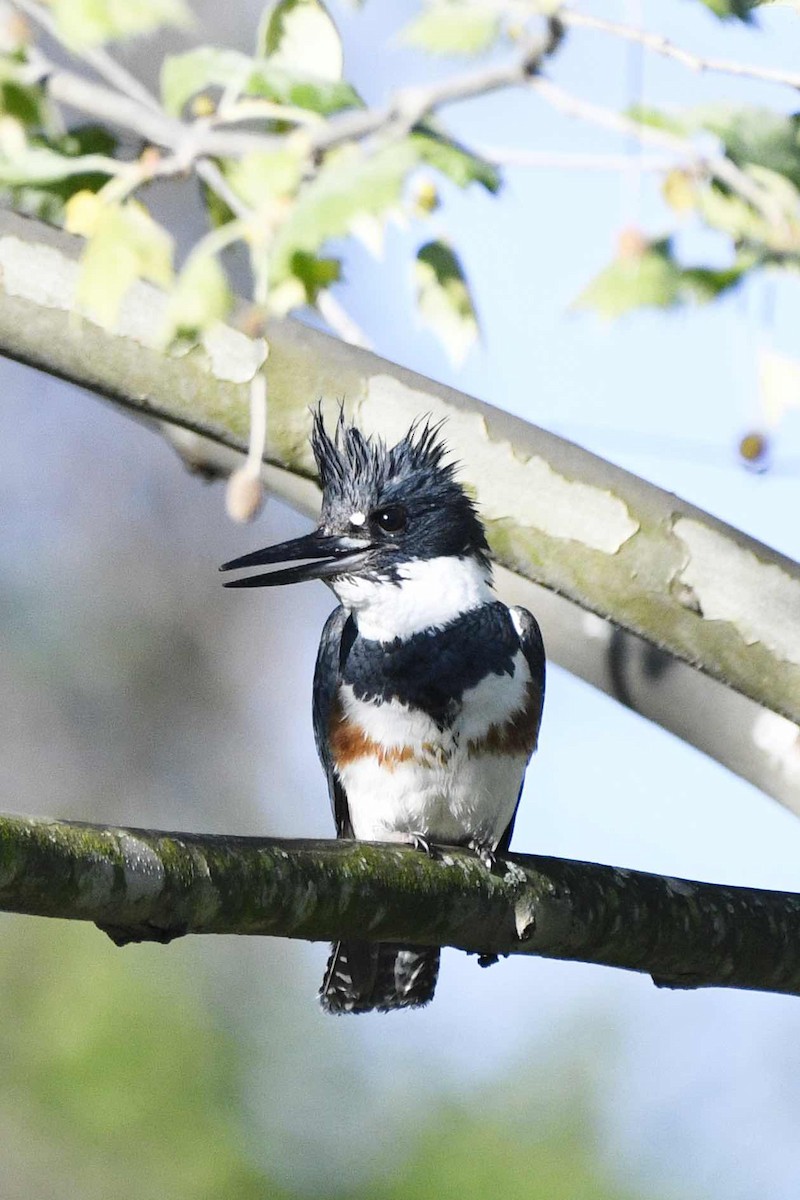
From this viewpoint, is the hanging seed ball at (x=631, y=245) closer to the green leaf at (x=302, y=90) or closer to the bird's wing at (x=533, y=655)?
the green leaf at (x=302, y=90)

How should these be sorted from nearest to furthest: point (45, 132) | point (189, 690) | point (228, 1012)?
point (45, 132) → point (228, 1012) → point (189, 690)

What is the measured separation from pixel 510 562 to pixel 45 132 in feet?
3.22

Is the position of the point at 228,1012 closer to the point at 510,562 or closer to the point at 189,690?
the point at 189,690

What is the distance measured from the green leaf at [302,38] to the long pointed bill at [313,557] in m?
1.11

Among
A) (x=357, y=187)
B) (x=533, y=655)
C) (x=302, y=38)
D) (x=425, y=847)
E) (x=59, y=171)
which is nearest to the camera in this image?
(x=357, y=187)

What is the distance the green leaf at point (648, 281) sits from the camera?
2014 mm

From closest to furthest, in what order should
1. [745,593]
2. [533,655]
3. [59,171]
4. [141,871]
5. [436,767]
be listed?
1. [141,871]
2. [59,171]
3. [745,593]
4. [436,767]
5. [533,655]

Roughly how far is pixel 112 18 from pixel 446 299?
662 mm

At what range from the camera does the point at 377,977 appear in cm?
348

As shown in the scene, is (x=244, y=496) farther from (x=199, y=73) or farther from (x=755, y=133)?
(x=755, y=133)

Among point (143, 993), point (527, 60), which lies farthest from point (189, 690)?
point (527, 60)

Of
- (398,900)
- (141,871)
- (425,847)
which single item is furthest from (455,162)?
(425,847)

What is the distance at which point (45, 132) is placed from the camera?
2.36m

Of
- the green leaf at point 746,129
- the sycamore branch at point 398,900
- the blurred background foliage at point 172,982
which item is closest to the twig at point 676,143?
the green leaf at point 746,129
